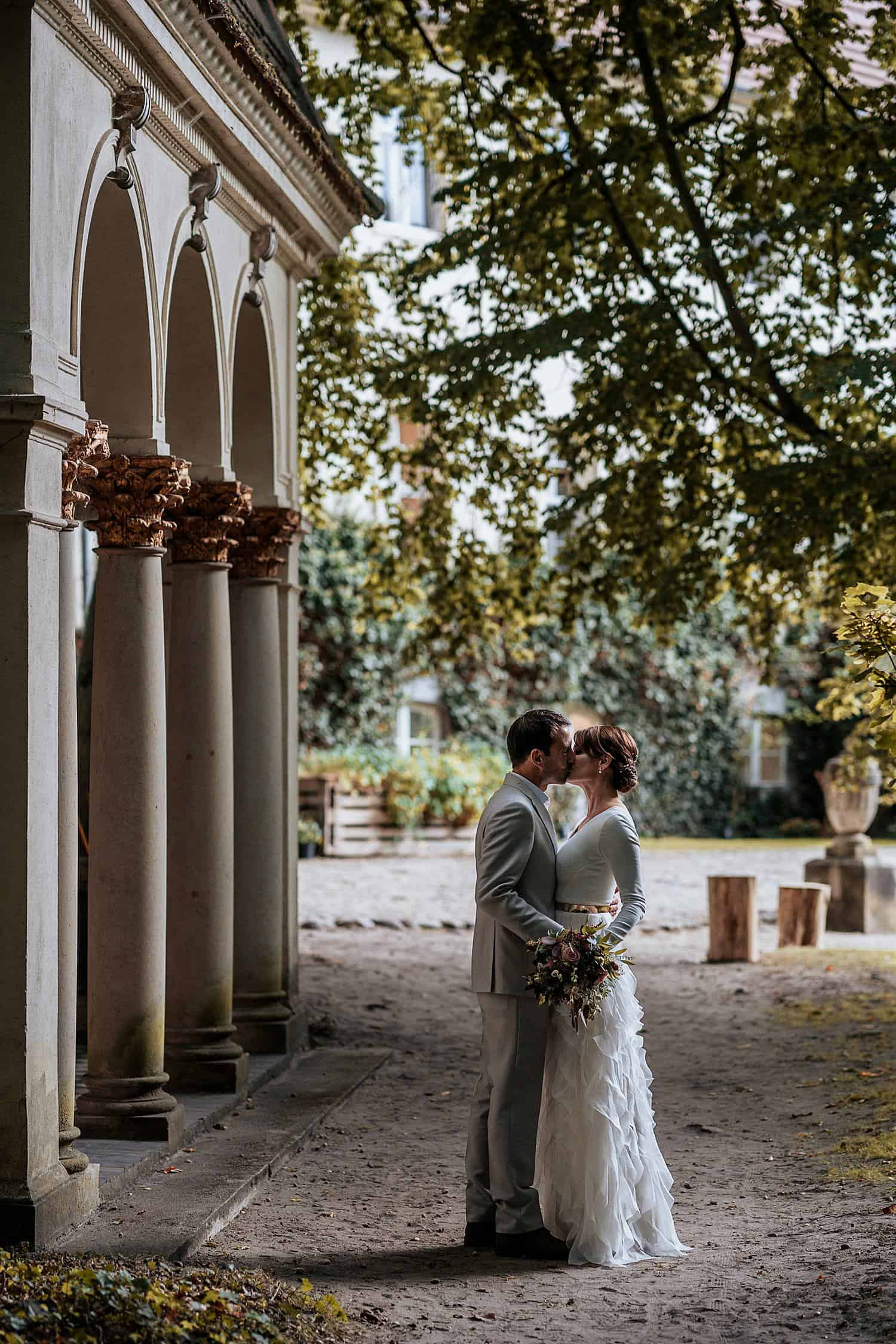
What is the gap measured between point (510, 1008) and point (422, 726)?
19770mm

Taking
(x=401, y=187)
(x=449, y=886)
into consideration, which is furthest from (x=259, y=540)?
(x=401, y=187)

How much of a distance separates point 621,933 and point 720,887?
28.4ft

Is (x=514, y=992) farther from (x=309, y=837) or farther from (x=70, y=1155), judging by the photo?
(x=309, y=837)

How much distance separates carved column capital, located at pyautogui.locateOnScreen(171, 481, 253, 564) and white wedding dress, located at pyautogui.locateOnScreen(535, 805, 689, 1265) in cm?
313

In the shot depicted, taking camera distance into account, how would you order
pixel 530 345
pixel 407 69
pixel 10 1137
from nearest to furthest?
pixel 10 1137, pixel 530 345, pixel 407 69

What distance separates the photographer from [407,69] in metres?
13.1

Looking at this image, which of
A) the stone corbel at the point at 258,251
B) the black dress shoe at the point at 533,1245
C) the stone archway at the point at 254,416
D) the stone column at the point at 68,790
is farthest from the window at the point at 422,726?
the black dress shoe at the point at 533,1245

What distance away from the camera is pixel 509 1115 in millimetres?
5418

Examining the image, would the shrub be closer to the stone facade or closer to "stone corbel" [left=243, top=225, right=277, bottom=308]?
the stone facade

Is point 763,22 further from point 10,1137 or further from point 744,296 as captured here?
point 10,1137

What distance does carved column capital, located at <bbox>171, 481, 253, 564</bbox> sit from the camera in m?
7.91

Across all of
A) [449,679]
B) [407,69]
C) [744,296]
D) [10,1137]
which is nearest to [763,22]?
[744,296]

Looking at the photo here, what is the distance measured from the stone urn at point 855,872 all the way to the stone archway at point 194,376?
32.2 feet

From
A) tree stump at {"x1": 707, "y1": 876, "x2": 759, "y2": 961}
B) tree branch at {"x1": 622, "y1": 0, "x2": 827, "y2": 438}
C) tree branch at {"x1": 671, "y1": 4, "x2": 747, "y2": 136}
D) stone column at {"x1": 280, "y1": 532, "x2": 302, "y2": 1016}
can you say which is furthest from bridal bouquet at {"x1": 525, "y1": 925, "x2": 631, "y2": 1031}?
tree stump at {"x1": 707, "y1": 876, "x2": 759, "y2": 961}
